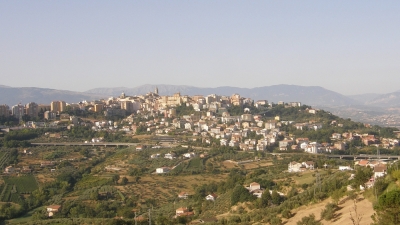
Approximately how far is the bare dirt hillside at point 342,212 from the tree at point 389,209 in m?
1.79

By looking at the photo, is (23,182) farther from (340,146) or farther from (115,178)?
(340,146)

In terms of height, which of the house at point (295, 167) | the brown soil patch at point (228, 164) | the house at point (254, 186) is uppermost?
the house at point (254, 186)

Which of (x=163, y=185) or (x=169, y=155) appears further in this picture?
(x=169, y=155)

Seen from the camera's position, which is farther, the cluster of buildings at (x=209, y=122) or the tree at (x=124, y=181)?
the cluster of buildings at (x=209, y=122)

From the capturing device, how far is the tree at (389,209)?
372 inches

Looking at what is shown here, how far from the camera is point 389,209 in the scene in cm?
963

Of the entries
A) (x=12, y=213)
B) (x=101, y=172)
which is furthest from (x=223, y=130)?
(x=12, y=213)

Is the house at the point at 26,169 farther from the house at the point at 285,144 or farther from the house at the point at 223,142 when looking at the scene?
the house at the point at 285,144

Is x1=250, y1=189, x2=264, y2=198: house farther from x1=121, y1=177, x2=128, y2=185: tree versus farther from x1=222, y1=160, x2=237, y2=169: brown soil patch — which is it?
x1=222, y1=160, x2=237, y2=169: brown soil patch

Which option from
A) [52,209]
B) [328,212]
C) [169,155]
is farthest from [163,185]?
[328,212]

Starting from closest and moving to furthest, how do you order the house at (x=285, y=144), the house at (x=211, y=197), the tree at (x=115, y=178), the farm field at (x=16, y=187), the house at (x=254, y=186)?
the house at (x=254, y=186)
the house at (x=211, y=197)
the farm field at (x=16, y=187)
the tree at (x=115, y=178)
the house at (x=285, y=144)

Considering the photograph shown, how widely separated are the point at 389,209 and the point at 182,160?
80.9 feet

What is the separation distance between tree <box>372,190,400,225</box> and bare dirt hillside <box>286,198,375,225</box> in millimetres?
1794

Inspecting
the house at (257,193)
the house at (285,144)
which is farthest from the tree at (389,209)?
the house at (285,144)
